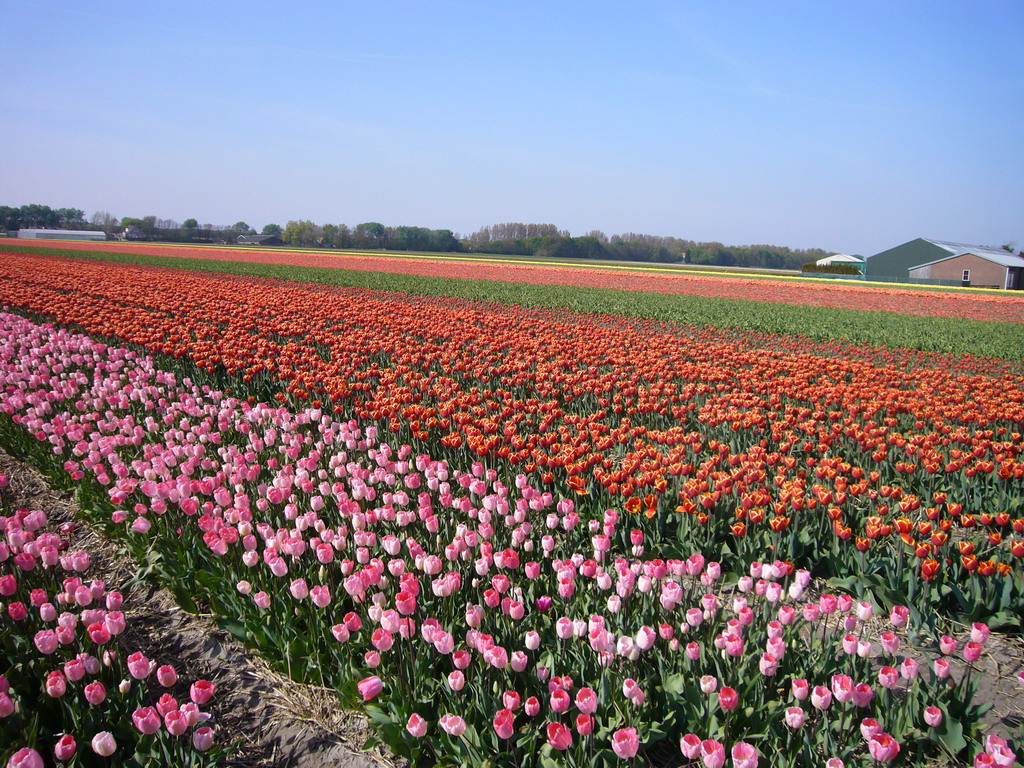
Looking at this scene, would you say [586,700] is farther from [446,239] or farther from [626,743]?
[446,239]

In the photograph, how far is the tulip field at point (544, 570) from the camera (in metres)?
2.79

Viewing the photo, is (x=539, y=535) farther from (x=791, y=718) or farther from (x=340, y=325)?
(x=340, y=325)

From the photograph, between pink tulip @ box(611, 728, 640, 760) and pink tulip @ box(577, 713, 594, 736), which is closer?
pink tulip @ box(611, 728, 640, 760)

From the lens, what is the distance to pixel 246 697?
11.2 ft

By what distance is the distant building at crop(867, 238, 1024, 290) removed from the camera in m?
57.6

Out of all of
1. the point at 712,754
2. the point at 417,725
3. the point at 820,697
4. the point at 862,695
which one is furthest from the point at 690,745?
the point at 417,725

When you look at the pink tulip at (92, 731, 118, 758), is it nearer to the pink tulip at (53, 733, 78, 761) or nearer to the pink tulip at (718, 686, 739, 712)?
the pink tulip at (53, 733, 78, 761)

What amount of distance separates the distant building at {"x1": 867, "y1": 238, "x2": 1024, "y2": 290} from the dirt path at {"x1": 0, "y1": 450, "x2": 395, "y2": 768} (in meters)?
69.0

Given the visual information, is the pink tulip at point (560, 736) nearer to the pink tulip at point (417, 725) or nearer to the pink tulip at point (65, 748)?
the pink tulip at point (417, 725)

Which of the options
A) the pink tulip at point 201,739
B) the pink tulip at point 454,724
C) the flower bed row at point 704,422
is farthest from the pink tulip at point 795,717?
the pink tulip at point 201,739

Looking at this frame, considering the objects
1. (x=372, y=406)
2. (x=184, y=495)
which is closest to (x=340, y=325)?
(x=372, y=406)

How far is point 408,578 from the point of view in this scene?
3068mm

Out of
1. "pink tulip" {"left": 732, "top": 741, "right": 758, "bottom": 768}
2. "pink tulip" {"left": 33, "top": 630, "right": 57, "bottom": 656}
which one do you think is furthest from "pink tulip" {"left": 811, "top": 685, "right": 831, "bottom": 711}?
"pink tulip" {"left": 33, "top": 630, "right": 57, "bottom": 656}

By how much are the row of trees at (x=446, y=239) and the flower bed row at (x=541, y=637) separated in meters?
104
